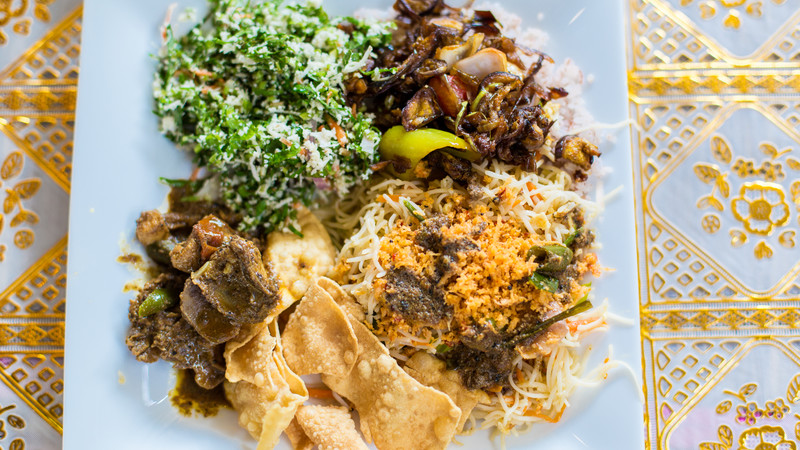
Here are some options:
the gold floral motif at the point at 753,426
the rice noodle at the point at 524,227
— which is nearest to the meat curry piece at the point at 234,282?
the rice noodle at the point at 524,227

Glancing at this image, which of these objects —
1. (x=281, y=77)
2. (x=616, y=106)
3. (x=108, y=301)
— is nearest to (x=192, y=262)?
(x=108, y=301)

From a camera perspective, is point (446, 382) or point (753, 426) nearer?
point (446, 382)

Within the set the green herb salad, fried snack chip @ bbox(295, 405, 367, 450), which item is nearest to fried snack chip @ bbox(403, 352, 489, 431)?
fried snack chip @ bbox(295, 405, 367, 450)

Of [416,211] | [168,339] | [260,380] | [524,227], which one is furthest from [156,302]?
[524,227]

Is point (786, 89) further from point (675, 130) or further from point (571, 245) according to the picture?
point (571, 245)

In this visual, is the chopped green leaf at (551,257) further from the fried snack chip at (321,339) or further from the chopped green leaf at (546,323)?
the fried snack chip at (321,339)

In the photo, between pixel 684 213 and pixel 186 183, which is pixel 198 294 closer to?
pixel 186 183

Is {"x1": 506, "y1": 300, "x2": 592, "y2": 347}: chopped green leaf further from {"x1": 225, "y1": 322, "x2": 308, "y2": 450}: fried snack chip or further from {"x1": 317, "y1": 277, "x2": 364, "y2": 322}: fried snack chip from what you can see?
{"x1": 225, "y1": 322, "x2": 308, "y2": 450}: fried snack chip
